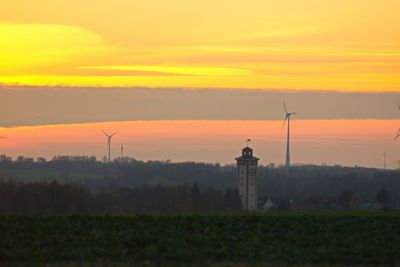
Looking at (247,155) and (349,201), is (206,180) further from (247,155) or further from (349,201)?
(349,201)

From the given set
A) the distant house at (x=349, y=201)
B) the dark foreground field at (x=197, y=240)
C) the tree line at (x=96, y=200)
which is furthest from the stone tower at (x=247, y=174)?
the dark foreground field at (x=197, y=240)

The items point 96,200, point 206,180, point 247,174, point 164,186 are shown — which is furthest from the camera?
point 206,180

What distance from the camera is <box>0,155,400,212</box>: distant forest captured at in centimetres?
8550

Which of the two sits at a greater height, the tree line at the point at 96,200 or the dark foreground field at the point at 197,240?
the tree line at the point at 96,200

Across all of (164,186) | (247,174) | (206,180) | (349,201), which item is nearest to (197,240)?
(349,201)

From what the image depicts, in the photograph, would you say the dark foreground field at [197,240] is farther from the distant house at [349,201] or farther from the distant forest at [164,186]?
the distant house at [349,201]

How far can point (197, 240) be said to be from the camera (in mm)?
35531

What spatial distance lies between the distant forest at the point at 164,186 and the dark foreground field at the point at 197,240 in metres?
31.3

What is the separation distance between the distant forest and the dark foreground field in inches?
1234

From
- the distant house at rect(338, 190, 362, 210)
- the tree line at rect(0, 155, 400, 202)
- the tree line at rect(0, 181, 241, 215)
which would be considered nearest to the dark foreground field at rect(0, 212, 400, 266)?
the tree line at rect(0, 181, 241, 215)

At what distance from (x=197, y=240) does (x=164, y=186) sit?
299ft

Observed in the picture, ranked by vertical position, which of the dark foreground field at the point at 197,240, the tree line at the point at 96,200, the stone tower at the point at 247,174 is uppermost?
the stone tower at the point at 247,174

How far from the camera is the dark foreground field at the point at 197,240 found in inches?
1251

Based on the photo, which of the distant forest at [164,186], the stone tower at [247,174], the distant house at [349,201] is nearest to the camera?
the distant forest at [164,186]
